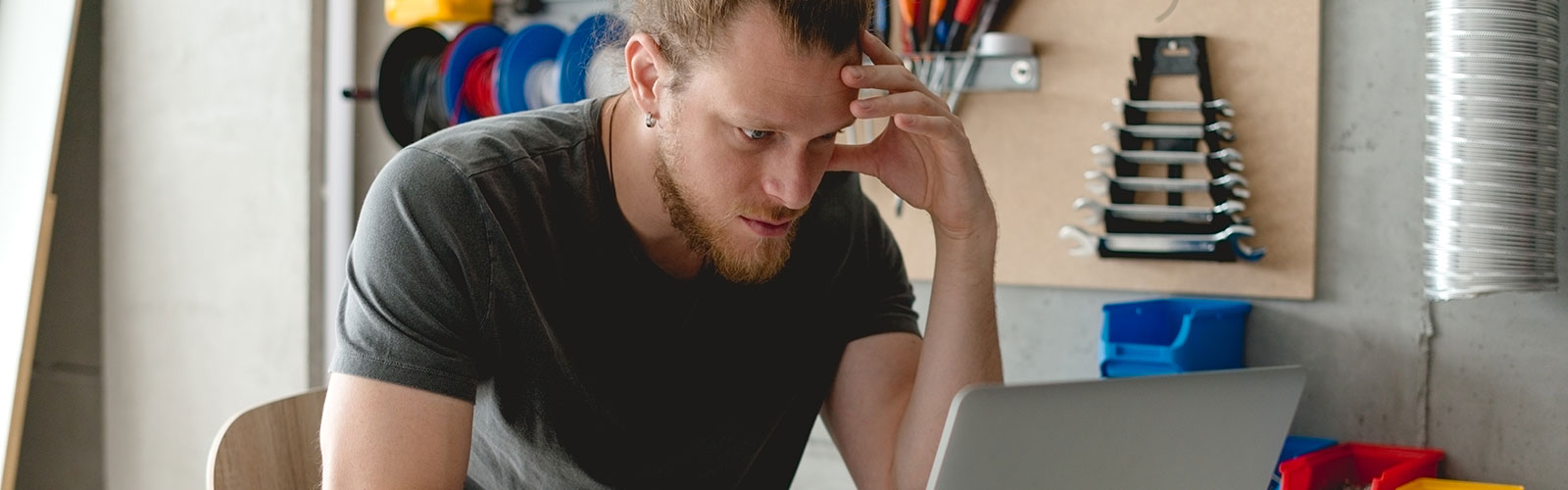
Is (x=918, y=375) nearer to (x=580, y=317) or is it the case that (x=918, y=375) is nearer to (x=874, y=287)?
(x=874, y=287)

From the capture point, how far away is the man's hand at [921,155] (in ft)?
4.20

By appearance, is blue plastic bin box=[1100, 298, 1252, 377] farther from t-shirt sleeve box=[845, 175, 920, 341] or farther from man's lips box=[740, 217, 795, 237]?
man's lips box=[740, 217, 795, 237]

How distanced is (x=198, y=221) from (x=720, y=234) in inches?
75.9

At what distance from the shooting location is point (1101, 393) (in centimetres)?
86

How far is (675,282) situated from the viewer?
1422 millimetres

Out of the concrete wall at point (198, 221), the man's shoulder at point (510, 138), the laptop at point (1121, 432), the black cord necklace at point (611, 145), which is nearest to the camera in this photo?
the laptop at point (1121, 432)

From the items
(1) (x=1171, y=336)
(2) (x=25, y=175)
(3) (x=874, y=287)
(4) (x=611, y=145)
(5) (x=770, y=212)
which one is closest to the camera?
(5) (x=770, y=212)

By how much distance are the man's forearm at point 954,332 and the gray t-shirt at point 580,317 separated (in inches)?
4.6

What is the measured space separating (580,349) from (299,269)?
5.15 ft

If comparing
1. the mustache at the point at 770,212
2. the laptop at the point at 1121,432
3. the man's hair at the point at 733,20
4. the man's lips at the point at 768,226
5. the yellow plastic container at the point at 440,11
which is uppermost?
the yellow plastic container at the point at 440,11

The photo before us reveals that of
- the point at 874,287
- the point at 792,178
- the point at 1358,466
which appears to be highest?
the point at 792,178

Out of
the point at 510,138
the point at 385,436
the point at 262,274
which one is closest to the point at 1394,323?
the point at 510,138

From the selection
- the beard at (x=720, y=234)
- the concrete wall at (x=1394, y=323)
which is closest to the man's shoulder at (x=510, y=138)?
A: the beard at (x=720, y=234)

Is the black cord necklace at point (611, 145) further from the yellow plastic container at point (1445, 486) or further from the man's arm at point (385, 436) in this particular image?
the yellow plastic container at point (1445, 486)
